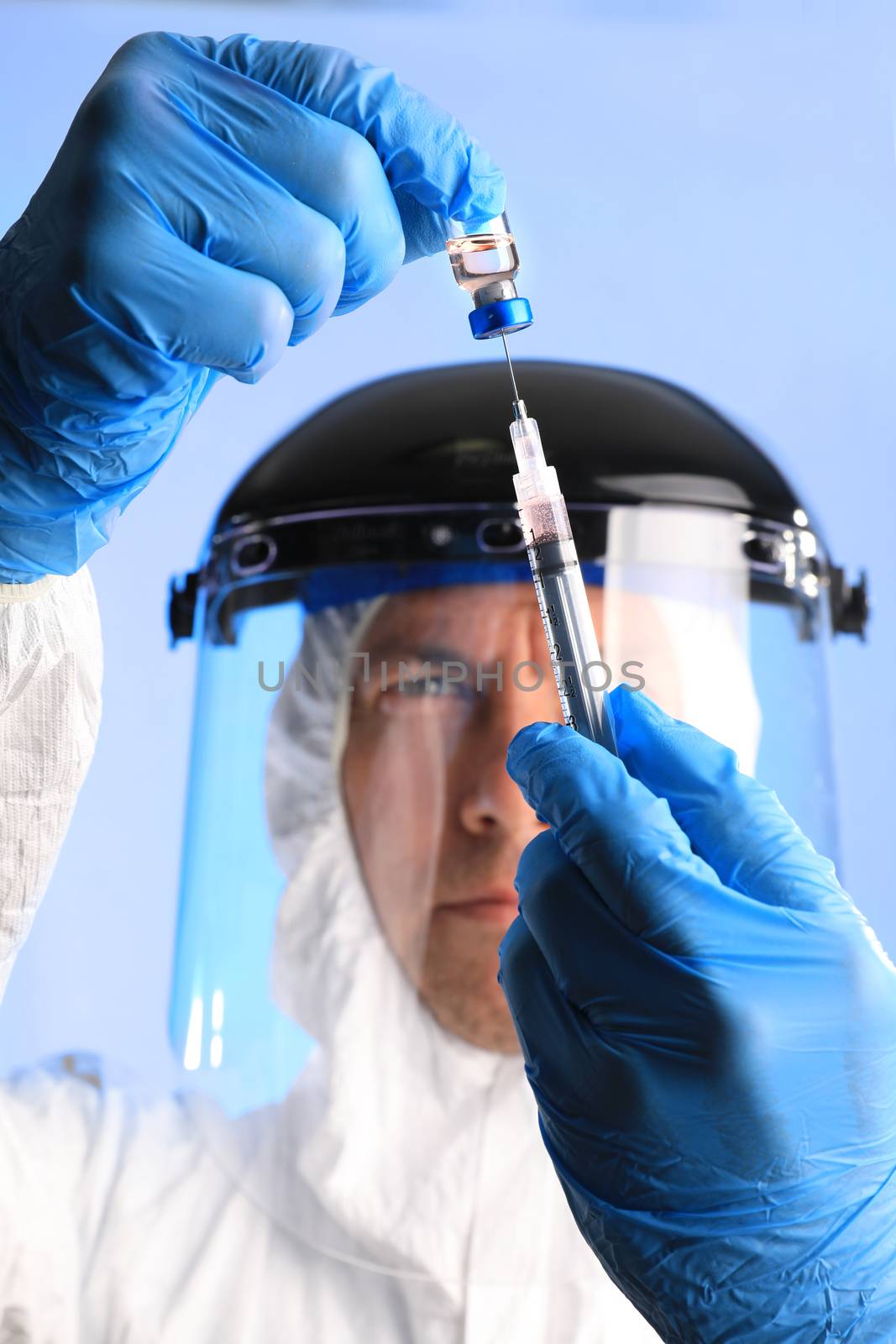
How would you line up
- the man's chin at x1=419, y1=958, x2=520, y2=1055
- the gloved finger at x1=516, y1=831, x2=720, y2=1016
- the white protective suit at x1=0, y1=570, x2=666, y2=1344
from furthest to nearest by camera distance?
1. the man's chin at x1=419, y1=958, x2=520, y2=1055
2. the white protective suit at x1=0, y1=570, x2=666, y2=1344
3. the gloved finger at x1=516, y1=831, x2=720, y2=1016

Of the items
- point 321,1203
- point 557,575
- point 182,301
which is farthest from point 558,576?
point 321,1203

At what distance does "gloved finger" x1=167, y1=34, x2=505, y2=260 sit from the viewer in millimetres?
727

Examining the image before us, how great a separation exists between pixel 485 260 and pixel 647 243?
0.99m

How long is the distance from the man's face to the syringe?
0.53 metres

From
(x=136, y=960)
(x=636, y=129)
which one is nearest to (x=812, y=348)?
(x=636, y=129)

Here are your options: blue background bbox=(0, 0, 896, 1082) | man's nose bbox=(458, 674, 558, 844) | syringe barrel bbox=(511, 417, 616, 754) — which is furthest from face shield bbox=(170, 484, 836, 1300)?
syringe barrel bbox=(511, 417, 616, 754)

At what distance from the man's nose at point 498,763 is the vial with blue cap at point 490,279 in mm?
638

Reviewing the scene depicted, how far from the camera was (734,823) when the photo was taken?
2.35ft

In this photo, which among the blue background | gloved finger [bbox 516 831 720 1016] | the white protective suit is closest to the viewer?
gloved finger [bbox 516 831 720 1016]

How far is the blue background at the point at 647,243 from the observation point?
153 centimetres

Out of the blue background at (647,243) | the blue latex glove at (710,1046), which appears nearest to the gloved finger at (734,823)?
the blue latex glove at (710,1046)

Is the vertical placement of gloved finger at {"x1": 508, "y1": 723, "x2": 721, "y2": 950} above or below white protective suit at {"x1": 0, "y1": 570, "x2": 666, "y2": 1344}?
above

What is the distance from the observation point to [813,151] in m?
1.56

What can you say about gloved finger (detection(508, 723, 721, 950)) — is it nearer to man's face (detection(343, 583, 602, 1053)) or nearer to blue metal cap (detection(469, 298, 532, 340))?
blue metal cap (detection(469, 298, 532, 340))
